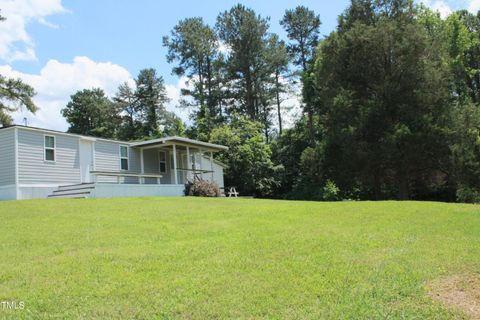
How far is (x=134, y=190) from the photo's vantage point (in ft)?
60.6

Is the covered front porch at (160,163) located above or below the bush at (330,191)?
above

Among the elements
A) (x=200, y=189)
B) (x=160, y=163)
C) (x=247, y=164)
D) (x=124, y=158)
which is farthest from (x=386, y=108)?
(x=124, y=158)

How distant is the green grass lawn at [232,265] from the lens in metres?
4.29

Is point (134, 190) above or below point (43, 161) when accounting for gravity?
below

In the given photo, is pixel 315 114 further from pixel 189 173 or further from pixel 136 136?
pixel 136 136

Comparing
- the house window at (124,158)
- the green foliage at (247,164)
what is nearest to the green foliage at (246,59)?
the green foliage at (247,164)


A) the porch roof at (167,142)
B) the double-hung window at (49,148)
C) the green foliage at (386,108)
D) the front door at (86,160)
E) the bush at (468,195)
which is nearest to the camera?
the double-hung window at (49,148)

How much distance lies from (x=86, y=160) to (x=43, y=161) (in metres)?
2.26

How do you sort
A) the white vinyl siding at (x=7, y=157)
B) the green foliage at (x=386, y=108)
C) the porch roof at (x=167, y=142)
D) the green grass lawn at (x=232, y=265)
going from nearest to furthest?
the green grass lawn at (x=232, y=265), the white vinyl siding at (x=7, y=157), the porch roof at (x=167, y=142), the green foliage at (x=386, y=108)

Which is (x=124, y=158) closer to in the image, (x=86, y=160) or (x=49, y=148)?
(x=86, y=160)

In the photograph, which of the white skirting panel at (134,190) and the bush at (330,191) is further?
the bush at (330,191)

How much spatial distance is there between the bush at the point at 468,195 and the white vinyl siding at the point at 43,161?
18.7 meters

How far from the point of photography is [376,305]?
4312 mm

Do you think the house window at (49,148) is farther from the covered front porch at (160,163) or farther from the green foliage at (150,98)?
the green foliage at (150,98)
